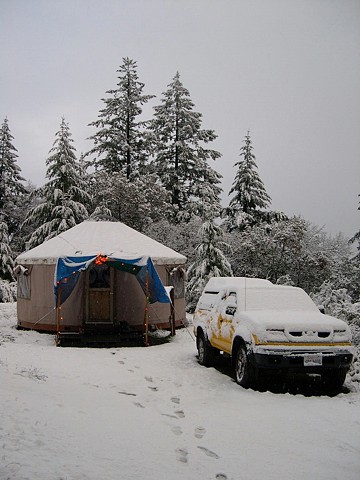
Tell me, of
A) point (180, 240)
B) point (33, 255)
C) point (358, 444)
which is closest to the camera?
point (358, 444)

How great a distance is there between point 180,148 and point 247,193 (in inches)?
234

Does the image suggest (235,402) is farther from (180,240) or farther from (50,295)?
(180,240)

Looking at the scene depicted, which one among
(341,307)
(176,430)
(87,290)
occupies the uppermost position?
(87,290)

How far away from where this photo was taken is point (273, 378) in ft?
28.5

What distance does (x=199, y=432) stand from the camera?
561 centimetres

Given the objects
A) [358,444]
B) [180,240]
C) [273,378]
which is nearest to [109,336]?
[273,378]

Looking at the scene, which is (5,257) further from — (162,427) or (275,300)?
(162,427)

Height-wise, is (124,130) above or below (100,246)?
above

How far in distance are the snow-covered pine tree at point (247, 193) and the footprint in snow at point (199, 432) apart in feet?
88.2

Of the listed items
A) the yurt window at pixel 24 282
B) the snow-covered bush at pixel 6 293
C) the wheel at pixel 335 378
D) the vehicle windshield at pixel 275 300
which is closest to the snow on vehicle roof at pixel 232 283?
the vehicle windshield at pixel 275 300

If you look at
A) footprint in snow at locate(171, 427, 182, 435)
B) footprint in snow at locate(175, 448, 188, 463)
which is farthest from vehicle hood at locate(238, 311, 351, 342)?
footprint in snow at locate(175, 448, 188, 463)

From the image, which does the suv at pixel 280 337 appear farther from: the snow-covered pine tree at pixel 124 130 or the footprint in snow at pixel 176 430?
the snow-covered pine tree at pixel 124 130

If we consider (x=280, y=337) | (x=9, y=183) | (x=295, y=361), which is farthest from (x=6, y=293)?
(x=295, y=361)

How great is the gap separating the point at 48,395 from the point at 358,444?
378 centimetres
